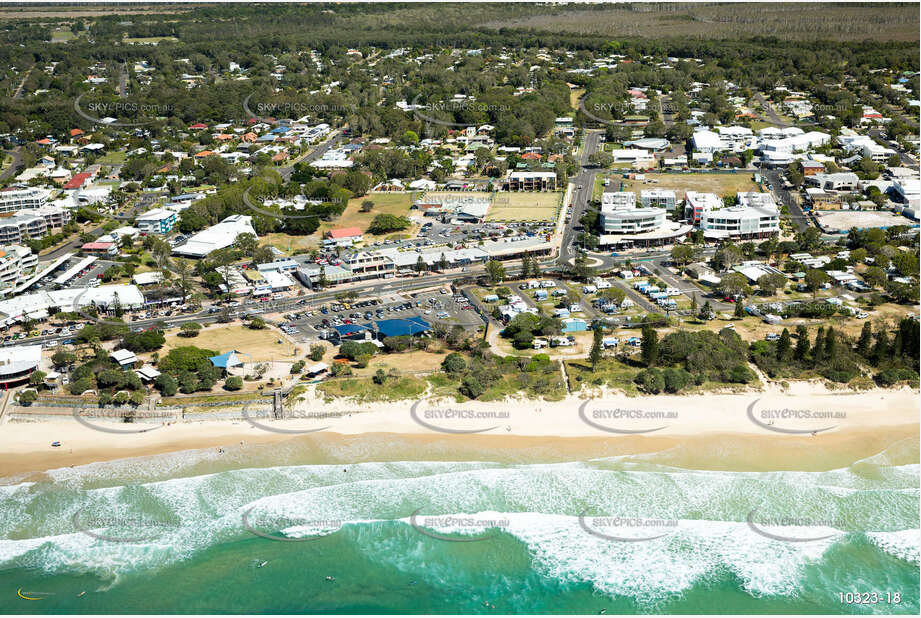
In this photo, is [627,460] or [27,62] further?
[27,62]

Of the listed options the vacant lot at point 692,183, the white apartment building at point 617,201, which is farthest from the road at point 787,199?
the white apartment building at point 617,201

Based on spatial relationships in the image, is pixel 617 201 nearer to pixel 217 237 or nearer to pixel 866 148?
pixel 217 237

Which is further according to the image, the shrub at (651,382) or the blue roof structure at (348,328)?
the blue roof structure at (348,328)

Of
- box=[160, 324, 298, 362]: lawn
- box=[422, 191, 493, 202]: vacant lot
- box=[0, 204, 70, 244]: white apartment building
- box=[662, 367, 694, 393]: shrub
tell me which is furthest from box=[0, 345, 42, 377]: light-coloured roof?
box=[422, 191, 493, 202]: vacant lot

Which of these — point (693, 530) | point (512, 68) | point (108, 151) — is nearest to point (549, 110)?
point (512, 68)

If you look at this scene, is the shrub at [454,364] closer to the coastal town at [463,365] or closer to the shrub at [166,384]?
the coastal town at [463,365]

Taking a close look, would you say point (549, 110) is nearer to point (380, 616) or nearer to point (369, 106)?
point (369, 106)
